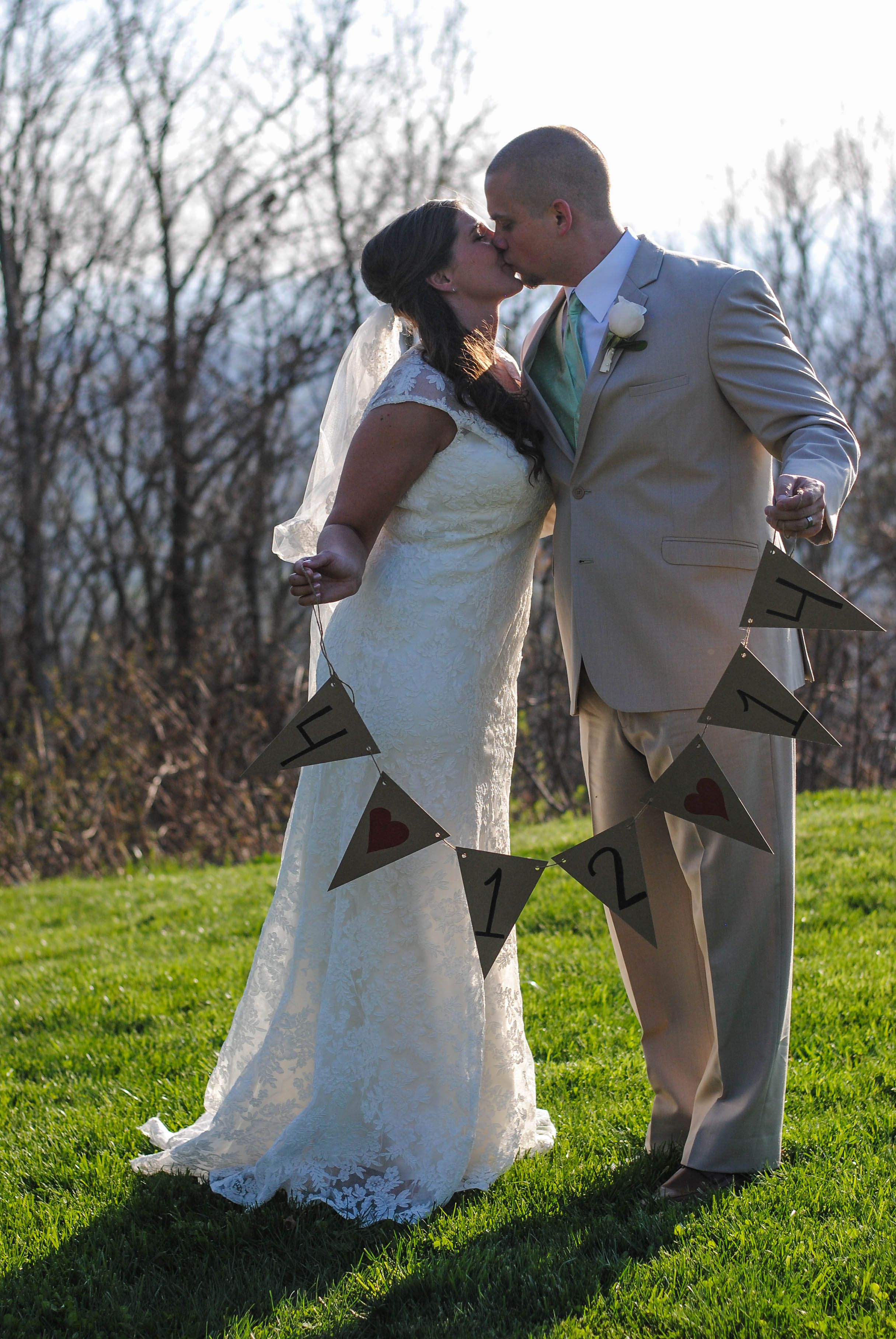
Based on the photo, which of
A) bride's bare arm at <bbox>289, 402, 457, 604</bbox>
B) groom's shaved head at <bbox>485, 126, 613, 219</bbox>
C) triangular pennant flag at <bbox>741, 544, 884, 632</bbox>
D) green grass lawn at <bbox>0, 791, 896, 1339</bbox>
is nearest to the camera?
green grass lawn at <bbox>0, 791, 896, 1339</bbox>

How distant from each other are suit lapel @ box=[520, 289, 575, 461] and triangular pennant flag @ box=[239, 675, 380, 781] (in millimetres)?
855

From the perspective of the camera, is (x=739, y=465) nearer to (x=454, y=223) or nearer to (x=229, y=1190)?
(x=454, y=223)

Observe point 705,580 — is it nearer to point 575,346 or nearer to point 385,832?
point 575,346

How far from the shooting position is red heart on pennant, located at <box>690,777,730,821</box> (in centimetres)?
247

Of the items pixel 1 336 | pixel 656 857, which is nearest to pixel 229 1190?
pixel 656 857

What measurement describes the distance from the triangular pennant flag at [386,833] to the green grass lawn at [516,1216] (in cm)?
85

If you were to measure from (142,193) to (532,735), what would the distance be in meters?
10.4

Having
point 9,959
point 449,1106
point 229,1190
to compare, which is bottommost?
point 9,959

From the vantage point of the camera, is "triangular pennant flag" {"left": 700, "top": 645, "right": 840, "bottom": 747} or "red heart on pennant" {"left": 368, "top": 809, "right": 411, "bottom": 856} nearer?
"triangular pennant flag" {"left": 700, "top": 645, "right": 840, "bottom": 747}

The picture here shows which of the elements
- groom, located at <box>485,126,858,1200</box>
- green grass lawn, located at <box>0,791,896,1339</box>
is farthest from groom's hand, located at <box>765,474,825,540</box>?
green grass lawn, located at <box>0,791,896,1339</box>

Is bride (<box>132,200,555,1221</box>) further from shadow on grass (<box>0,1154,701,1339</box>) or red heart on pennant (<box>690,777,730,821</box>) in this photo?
red heart on pennant (<box>690,777,730,821</box>)

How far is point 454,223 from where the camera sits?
286cm

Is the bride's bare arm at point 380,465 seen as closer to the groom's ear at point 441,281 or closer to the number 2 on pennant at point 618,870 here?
the groom's ear at point 441,281

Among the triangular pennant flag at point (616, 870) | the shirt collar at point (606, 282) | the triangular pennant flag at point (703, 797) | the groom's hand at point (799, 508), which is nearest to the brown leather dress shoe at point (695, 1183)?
the triangular pennant flag at point (616, 870)
